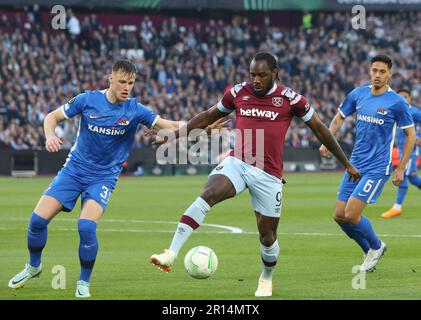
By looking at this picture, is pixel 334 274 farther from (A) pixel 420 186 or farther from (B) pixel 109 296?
(A) pixel 420 186

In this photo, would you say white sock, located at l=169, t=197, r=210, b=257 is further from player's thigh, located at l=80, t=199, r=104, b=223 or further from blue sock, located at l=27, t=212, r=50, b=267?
blue sock, located at l=27, t=212, r=50, b=267

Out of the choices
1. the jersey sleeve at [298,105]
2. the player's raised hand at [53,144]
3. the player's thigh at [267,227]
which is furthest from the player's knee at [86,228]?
the jersey sleeve at [298,105]

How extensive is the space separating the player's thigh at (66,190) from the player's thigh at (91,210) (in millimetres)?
194

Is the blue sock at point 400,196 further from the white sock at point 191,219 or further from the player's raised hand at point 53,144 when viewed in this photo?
the player's raised hand at point 53,144

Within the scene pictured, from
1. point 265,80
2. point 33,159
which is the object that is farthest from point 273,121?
point 33,159

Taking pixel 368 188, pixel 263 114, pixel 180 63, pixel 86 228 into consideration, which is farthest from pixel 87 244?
pixel 180 63

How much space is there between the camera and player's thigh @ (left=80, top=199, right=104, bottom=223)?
10195 millimetres

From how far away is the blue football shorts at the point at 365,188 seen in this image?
1272cm

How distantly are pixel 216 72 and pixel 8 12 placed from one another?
9.62 m

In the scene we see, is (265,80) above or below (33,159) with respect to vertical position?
above

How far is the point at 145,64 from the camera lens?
43.3 meters

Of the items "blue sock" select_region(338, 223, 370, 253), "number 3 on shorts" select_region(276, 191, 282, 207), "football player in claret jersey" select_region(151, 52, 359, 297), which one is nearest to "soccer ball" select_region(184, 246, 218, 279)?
"football player in claret jersey" select_region(151, 52, 359, 297)

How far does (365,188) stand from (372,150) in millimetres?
526

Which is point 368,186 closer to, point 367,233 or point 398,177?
point 398,177
